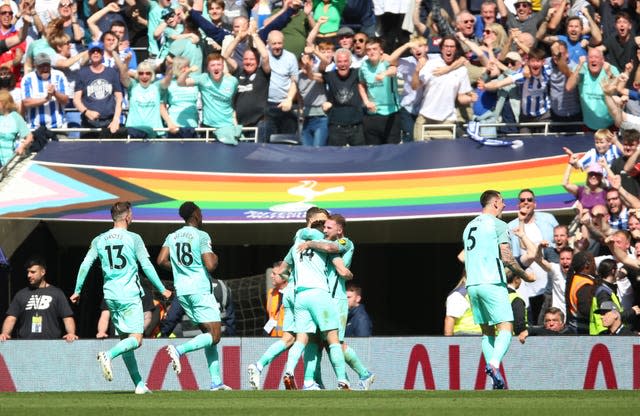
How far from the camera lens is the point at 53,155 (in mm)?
19734

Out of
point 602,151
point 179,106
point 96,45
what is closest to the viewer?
point 602,151

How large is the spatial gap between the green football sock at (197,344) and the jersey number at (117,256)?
38.9 inches

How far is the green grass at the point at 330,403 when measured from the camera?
11.1 metres

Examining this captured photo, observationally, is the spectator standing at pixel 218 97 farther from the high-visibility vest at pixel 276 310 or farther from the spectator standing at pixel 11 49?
the spectator standing at pixel 11 49

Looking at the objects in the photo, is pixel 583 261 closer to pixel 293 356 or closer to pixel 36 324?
pixel 293 356

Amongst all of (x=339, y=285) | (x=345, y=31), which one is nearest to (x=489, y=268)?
(x=339, y=285)

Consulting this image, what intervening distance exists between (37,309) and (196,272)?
3073mm

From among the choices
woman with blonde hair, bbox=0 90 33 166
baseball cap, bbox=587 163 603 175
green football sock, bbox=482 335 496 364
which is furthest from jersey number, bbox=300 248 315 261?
woman with blonde hair, bbox=0 90 33 166

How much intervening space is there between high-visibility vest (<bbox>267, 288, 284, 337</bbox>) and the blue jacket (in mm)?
912

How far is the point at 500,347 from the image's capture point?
44.7 ft

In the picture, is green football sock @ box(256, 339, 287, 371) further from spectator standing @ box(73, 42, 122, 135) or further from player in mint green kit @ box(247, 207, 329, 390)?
spectator standing @ box(73, 42, 122, 135)

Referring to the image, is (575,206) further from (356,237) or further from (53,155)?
(53,155)

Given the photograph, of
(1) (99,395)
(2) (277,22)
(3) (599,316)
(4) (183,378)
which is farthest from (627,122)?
(1) (99,395)

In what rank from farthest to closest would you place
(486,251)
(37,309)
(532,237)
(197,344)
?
(532,237), (37,309), (197,344), (486,251)
